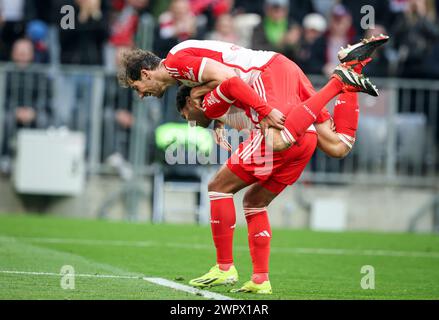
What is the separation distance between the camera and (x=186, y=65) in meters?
9.21

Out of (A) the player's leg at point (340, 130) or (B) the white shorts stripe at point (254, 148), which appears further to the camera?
(A) the player's leg at point (340, 130)

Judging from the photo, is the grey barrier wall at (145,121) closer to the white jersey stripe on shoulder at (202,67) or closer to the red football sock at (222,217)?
the red football sock at (222,217)

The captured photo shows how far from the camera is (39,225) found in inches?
640

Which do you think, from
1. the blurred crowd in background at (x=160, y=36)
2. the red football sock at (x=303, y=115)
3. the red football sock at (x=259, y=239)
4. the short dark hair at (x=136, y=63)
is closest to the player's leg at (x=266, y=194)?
the red football sock at (x=259, y=239)

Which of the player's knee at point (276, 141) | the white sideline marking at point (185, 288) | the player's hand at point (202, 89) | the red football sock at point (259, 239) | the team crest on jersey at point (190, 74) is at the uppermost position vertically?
the team crest on jersey at point (190, 74)

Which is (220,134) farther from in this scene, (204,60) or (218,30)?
(218,30)

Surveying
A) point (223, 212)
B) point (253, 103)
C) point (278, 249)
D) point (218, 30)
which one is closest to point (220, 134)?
point (223, 212)

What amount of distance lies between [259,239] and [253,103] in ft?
4.04

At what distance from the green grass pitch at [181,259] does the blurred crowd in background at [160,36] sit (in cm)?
222

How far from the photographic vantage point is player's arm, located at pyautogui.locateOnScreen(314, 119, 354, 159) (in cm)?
997

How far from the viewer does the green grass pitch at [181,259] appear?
9.12m

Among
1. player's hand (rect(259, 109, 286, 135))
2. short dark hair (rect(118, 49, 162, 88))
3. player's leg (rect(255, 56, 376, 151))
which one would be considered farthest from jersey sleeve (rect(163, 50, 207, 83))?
player's hand (rect(259, 109, 286, 135))

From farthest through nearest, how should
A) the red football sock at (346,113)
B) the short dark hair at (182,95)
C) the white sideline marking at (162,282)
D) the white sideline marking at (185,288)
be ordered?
the red football sock at (346,113)
the short dark hair at (182,95)
the white sideline marking at (162,282)
the white sideline marking at (185,288)

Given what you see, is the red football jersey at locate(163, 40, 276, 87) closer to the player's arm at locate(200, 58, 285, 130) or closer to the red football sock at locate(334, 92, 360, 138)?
the player's arm at locate(200, 58, 285, 130)
